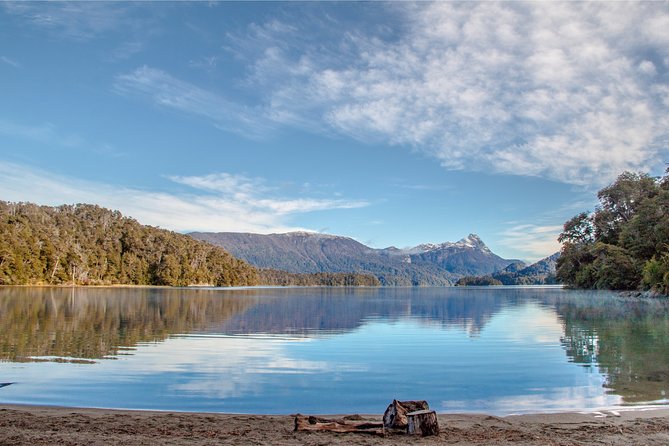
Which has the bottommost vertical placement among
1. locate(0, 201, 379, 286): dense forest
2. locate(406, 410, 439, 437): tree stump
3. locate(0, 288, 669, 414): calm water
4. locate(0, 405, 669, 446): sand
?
locate(0, 288, 669, 414): calm water

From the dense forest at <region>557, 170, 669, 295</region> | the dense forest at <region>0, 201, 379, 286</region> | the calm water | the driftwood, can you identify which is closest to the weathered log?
the driftwood

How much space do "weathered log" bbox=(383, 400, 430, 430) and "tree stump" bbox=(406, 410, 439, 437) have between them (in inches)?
8.7

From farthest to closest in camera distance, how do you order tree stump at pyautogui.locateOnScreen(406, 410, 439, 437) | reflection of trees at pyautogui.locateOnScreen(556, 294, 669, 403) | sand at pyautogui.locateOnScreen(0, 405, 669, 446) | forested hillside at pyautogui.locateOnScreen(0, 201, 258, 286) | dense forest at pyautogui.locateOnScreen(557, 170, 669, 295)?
1. forested hillside at pyautogui.locateOnScreen(0, 201, 258, 286)
2. dense forest at pyautogui.locateOnScreen(557, 170, 669, 295)
3. reflection of trees at pyautogui.locateOnScreen(556, 294, 669, 403)
4. tree stump at pyautogui.locateOnScreen(406, 410, 439, 437)
5. sand at pyautogui.locateOnScreen(0, 405, 669, 446)

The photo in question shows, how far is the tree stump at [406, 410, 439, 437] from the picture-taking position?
984 cm

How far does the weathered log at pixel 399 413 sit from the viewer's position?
10047 mm

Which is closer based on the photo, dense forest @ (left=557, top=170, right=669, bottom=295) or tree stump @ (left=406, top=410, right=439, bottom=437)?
tree stump @ (left=406, top=410, right=439, bottom=437)

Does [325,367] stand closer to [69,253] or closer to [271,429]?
[271,429]

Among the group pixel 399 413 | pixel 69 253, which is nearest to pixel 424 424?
pixel 399 413

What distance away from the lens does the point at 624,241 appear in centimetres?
9606

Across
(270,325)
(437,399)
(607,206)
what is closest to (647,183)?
(607,206)

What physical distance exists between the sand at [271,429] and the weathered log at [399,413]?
0.30 meters

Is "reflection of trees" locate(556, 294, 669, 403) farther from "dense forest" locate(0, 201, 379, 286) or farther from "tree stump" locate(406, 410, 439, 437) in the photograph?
"dense forest" locate(0, 201, 379, 286)

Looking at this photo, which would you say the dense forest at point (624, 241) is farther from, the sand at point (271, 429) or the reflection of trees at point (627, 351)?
the sand at point (271, 429)

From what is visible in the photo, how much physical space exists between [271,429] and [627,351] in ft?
60.5
